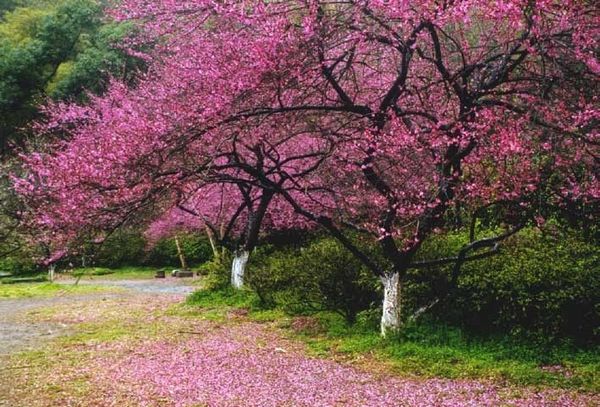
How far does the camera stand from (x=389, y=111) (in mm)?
8133

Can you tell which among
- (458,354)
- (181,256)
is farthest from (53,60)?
(458,354)

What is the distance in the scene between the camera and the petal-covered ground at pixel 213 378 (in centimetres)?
658

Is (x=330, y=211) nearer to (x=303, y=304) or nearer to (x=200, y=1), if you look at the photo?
(x=303, y=304)

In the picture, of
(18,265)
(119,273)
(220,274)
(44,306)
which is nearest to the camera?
(220,274)

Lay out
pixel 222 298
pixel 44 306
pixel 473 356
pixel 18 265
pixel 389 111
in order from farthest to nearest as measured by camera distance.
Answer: pixel 18 265, pixel 44 306, pixel 222 298, pixel 389 111, pixel 473 356

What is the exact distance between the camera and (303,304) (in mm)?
12039

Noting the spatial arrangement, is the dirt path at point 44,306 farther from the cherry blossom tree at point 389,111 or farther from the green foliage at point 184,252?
the green foliage at point 184,252

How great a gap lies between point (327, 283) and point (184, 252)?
19.4 metres

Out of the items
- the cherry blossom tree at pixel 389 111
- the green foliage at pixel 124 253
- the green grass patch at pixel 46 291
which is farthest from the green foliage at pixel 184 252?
the cherry blossom tree at pixel 389 111

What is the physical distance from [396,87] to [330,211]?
Answer: 13.8ft

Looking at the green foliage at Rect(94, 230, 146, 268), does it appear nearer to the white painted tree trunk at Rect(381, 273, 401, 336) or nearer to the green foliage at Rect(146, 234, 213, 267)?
the green foliage at Rect(146, 234, 213, 267)

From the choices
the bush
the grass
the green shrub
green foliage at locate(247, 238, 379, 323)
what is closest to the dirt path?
the green shrub

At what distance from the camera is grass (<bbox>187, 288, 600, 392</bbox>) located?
6.99 m

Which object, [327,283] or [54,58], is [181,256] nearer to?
[54,58]
